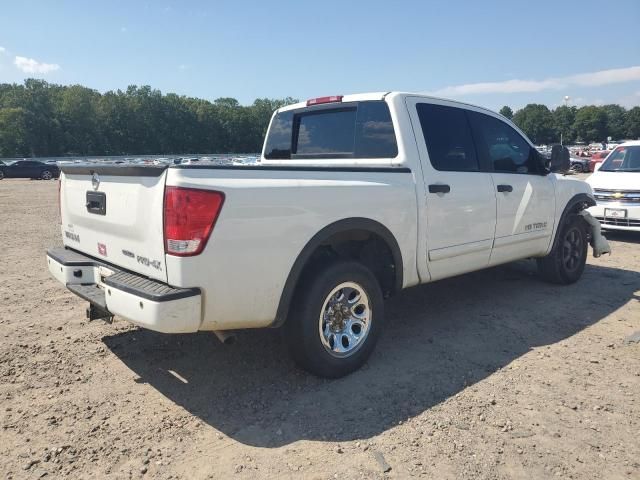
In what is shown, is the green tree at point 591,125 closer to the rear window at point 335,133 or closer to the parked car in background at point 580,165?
the parked car in background at point 580,165

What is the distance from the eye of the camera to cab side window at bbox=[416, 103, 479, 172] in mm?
4234

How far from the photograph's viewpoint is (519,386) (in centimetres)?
347

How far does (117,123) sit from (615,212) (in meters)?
121

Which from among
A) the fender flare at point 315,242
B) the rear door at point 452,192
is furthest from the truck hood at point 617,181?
the fender flare at point 315,242

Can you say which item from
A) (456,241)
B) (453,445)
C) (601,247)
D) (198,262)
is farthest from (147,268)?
(601,247)

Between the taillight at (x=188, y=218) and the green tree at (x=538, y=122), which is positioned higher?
the green tree at (x=538, y=122)

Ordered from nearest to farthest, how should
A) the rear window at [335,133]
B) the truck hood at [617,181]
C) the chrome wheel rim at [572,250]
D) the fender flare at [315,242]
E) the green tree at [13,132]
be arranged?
the fender flare at [315,242] → the rear window at [335,133] → the chrome wheel rim at [572,250] → the truck hood at [617,181] → the green tree at [13,132]

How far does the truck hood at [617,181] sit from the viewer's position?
8.80m

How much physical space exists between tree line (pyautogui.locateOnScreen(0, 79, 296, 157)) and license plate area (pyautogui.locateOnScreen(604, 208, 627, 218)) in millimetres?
107873

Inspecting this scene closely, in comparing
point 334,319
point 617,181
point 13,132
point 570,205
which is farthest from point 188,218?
point 13,132

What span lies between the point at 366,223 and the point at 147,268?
1.52m

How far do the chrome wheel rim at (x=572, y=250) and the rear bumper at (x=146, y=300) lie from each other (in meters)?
4.81

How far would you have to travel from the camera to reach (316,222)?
3230mm

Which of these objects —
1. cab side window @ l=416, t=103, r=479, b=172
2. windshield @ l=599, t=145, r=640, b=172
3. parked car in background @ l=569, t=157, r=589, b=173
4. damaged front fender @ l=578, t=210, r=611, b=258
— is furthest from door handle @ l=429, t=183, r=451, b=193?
parked car in background @ l=569, t=157, r=589, b=173
